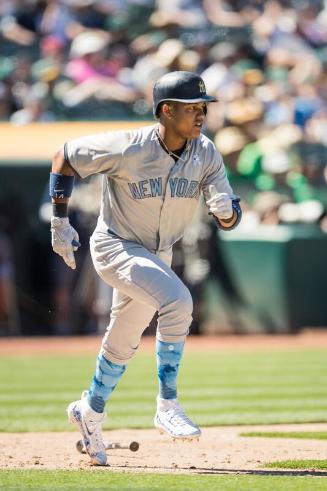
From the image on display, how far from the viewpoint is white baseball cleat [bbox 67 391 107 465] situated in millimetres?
5797

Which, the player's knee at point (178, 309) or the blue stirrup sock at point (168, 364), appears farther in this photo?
the blue stirrup sock at point (168, 364)

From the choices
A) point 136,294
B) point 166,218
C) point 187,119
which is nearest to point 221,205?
point 166,218

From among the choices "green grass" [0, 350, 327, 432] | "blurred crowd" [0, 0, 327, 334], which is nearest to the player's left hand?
"green grass" [0, 350, 327, 432]

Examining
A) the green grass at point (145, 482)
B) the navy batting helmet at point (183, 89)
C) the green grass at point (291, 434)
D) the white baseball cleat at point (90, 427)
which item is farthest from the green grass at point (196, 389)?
the navy batting helmet at point (183, 89)

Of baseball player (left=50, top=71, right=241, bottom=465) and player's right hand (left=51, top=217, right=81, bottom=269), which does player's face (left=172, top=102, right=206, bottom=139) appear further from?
player's right hand (left=51, top=217, right=81, bottom=269)

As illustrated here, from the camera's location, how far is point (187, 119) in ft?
19.0

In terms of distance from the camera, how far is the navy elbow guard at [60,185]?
582 cm

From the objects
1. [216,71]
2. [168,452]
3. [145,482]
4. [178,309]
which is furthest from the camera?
[216,71]

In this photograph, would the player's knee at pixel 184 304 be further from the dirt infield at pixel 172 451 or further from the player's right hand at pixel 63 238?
the dirt infield at pixel 172 451

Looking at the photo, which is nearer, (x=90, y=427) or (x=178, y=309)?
(x=178, y=309)

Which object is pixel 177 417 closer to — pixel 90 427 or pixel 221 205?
pixel 90 427

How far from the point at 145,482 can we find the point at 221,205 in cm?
144

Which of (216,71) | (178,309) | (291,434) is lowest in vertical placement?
(291,434)

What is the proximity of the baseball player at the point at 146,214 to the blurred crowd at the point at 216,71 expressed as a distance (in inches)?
341
